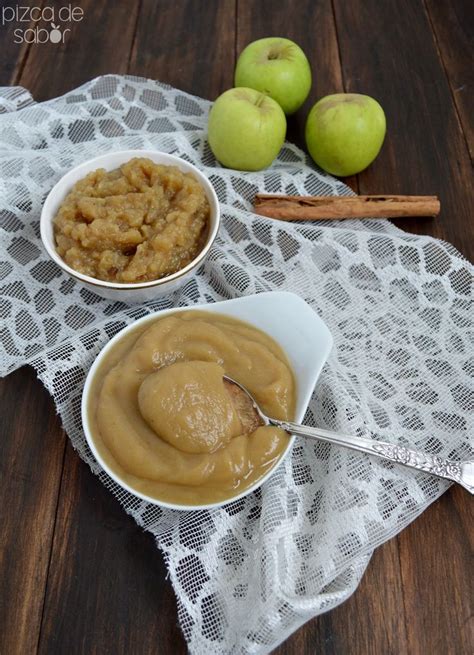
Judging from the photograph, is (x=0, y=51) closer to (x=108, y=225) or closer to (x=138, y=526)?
(x=108, y=225)

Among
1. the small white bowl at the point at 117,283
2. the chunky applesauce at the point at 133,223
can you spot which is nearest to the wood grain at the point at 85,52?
the small white bowl at the point at 117,283

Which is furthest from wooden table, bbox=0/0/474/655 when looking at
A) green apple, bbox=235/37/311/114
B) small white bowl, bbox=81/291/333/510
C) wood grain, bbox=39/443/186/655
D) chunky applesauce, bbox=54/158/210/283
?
chunky applesauce, bbox=54/158/210/283

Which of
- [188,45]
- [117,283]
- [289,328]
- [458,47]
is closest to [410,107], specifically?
[458,47]

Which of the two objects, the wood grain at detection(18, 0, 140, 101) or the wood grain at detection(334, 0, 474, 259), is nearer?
the wood grain at detection(334, 0, 474, 259)

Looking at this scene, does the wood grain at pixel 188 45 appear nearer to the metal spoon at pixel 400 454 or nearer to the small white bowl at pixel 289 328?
the small white bowl at pixel 289 328

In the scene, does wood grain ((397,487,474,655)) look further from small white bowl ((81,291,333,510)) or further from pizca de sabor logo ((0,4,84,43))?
pizca de sabor logo ((0,4,84,43))

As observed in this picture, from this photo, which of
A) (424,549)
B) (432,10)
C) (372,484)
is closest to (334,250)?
(372,484)
